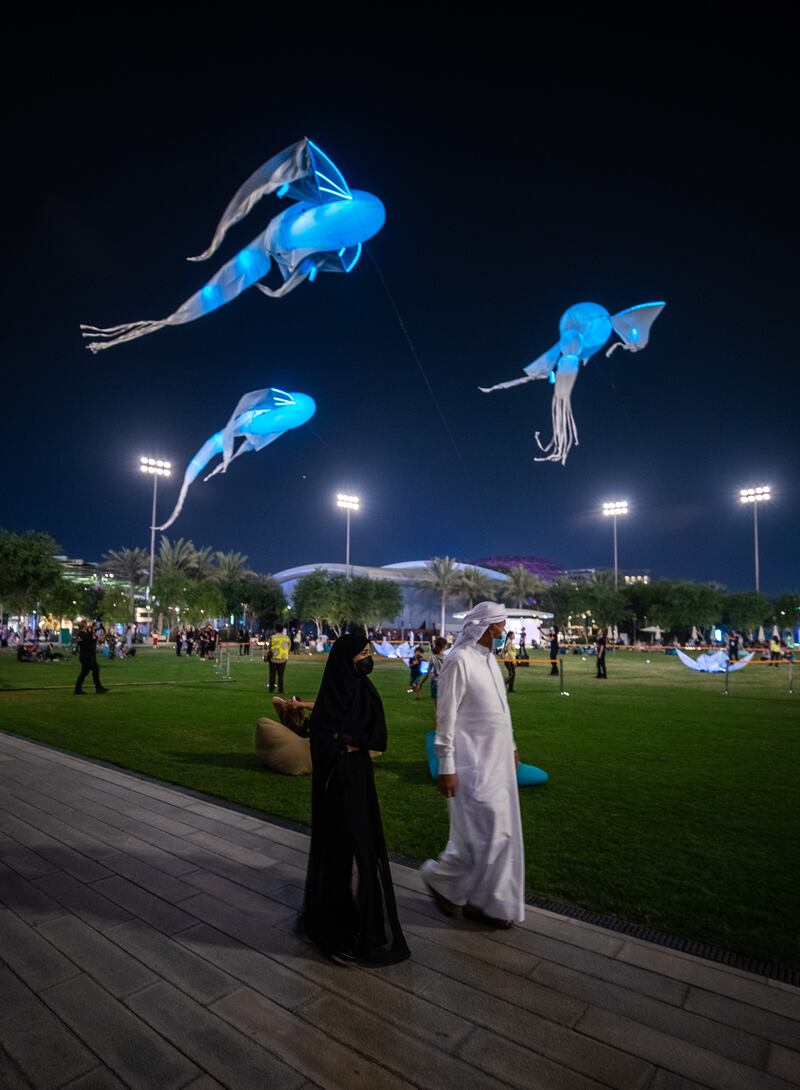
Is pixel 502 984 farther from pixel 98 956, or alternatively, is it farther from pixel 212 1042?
pixel 98 956

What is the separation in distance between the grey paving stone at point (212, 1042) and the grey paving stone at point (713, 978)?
6.30ft

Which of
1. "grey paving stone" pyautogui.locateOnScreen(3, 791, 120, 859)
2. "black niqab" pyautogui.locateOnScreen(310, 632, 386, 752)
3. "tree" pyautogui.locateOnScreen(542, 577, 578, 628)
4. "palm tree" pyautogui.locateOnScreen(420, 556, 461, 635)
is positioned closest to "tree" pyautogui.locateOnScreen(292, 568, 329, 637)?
"palm tree" pyautogui.locateOnScreen(420, 556, 461, 635)

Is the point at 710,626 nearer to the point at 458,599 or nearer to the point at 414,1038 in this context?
the point at 458,599

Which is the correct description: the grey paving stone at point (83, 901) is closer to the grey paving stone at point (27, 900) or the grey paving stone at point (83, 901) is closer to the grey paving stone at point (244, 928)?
the grey paving stone at point (27, 900)

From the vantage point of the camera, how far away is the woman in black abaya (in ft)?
10.8

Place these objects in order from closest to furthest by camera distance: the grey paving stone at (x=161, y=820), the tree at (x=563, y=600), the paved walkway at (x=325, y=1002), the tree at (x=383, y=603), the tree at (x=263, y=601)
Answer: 1. the paved walkway at (x=325, y=1002)
2. the grey paving stone at (x=161, y=820)
3. the tree at (x=383, y=603)
4. the tree at (x=263, y=601)
5. the tree at (x=563, y=600)

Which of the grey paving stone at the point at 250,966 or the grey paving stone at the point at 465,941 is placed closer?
the grey paving stone at the point at 250,966

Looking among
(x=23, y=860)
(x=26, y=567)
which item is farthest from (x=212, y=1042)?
(x=26, y=567)

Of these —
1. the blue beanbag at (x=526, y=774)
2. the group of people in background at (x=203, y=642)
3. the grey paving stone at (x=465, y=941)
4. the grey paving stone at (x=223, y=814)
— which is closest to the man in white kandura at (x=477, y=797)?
the grey paving stone at (x=465, y=941)

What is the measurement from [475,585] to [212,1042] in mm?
80748

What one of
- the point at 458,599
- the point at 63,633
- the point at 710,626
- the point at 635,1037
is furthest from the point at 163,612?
the point at 635,1037

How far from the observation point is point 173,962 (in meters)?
3.24

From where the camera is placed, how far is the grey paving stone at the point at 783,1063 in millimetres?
2461

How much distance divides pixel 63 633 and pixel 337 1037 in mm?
49464
